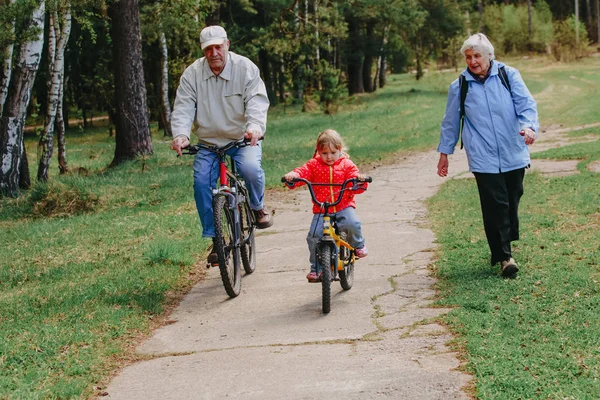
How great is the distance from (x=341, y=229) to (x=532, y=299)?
5.16 ft

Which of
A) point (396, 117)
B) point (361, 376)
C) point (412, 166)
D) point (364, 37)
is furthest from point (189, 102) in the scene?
point (364, 37)

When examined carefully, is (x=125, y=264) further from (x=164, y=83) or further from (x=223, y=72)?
(x=164, y=83)

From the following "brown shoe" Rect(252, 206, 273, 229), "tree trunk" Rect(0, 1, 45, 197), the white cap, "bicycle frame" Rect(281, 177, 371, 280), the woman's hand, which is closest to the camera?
"bicycle frame" Rect(281, 177, 371, 280)

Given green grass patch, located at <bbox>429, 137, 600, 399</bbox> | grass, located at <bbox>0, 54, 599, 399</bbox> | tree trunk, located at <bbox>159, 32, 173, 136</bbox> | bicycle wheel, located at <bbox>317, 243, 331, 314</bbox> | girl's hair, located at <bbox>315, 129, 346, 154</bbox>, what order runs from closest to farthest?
1. green grass patch, located at <bbox>429, 137, 600, 399</bbox>
2. grass, located at <bbox>0, 54, 599, 399</bbox>
3. bicycle wheel, located at <bbox>317, 243, 331, 314</bbox>
4. girl's hair, located at <bbox>315, 129, 346, 154</bbox>
5. tree trunk, located at <bbox>159, 32, 173, 136</bbox>

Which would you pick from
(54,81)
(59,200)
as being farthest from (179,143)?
(54,81)

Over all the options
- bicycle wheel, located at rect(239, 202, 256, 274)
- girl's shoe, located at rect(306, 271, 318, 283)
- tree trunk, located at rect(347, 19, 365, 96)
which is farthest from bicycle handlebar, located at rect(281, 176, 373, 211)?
tree trunk, located at rect(347, 19, 365, 96)

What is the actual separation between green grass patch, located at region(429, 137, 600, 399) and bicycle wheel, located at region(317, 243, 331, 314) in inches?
33.8

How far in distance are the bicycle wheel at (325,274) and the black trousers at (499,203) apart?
1.50 metres

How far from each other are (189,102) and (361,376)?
3.27 m

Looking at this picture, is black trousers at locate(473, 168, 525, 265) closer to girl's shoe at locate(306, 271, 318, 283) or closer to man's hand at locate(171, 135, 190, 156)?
girl's shoe at locate(306, 271, 318, 283)

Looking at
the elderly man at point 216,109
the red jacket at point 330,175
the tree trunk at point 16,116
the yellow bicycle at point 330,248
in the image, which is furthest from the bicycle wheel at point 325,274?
the tree trunk at point 16,116

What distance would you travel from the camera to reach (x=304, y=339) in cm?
614

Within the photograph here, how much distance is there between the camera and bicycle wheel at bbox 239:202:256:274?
25.8ft

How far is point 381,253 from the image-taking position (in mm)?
8711
